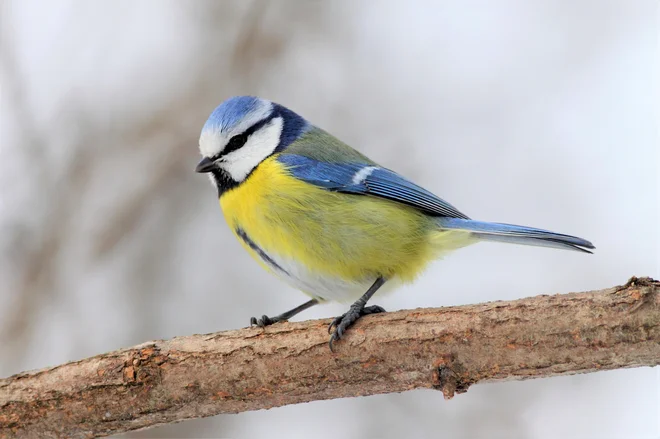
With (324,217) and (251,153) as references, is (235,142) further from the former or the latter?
(324,217)

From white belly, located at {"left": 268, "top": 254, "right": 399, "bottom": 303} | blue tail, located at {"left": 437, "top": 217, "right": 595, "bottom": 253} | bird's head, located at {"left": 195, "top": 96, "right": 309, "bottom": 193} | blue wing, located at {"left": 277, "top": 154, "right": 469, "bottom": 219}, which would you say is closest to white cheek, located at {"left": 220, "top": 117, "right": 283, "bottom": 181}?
bird's head, located at {"left": 195, "top": 96, "right": 309, "bottom": 193}

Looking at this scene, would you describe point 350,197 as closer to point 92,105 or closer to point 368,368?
point 368,368

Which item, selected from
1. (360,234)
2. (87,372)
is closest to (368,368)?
(360,234)

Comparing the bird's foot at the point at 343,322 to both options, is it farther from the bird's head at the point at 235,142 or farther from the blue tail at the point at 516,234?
the bird's head at the point at 235,142

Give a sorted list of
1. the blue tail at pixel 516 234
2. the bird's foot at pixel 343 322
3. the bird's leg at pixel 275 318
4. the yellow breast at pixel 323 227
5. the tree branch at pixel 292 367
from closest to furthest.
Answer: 1. the tree branch at pixel 292 367
2. the bird's foot at pixel 343 322
3. the blue tail at pixel 516 234
4. the yellow breast at pixel 323 227
5. the bird's leg at pixel 275 318

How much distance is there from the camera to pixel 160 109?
13.3 feet

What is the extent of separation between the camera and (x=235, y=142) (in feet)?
9.66

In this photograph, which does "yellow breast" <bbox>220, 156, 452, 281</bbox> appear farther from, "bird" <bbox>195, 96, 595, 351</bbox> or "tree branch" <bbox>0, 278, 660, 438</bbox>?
A: "tree branch" <bbox>0, 278, 660, 438</bbox>

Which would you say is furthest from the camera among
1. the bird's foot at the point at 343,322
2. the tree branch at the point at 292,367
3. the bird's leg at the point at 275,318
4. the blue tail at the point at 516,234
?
the bird's leg at the point at 275,318

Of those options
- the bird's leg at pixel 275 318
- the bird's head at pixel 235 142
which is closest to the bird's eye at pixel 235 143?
the bird's head at pixel 235 142

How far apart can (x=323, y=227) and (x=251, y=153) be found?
1.74 feet

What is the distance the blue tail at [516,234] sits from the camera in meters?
2.61

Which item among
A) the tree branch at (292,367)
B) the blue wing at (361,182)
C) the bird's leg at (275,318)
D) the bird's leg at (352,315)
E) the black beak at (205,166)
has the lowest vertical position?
the tree branch at (292,367)

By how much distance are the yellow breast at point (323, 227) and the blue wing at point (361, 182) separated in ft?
0.13
